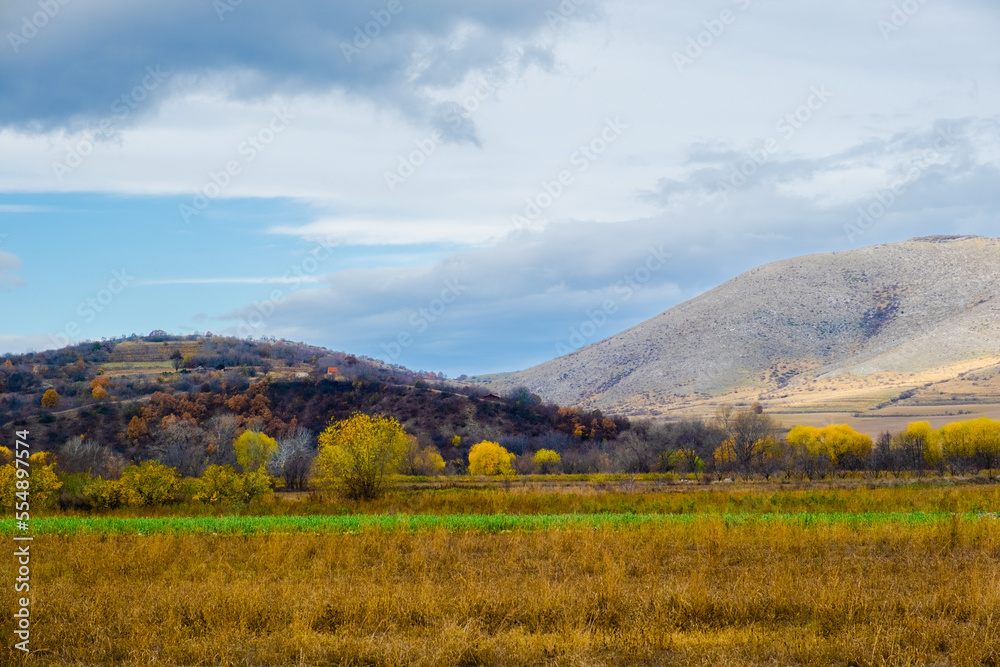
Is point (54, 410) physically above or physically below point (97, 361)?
below

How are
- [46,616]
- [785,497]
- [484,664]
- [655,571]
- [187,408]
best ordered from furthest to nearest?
[187,408] → [785,497] → [655,571] → [46,616] → [484,664]

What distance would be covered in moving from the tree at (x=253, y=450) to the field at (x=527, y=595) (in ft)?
181

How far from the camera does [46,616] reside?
9492 mm

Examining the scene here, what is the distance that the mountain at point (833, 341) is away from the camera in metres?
164

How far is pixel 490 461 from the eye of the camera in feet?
245

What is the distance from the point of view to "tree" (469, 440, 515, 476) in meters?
73.2

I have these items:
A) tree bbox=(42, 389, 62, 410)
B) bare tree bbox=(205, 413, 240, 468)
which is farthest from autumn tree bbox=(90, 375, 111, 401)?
bare tree bbox=(205, 413, 240, 468)

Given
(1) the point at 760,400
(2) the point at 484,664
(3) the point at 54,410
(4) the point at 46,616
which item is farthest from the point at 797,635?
(1) the point at 760,400

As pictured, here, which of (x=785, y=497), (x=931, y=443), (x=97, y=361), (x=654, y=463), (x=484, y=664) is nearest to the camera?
(x=484, y=664)

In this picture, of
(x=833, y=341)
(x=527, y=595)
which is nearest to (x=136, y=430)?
(x=527, y=595)

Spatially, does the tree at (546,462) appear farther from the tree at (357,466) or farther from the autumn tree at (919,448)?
the tree at (357,466)

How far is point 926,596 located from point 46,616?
12.3m

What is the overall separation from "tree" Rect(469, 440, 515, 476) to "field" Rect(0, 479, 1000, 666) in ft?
185

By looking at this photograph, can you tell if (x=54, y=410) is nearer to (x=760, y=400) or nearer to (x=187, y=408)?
(x=187, y=408)
